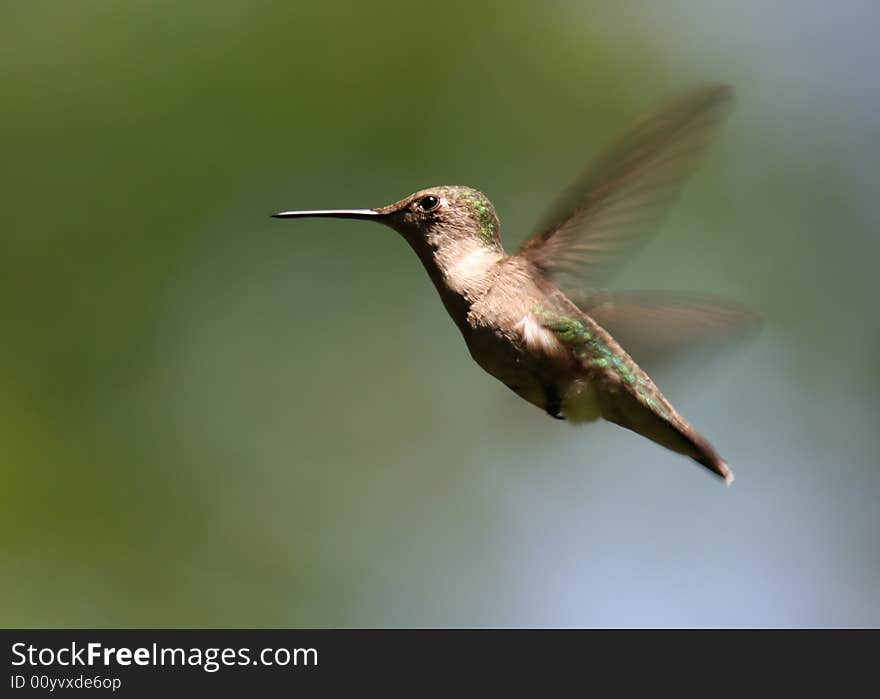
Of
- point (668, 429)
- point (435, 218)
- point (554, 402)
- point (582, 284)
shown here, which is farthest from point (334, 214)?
point (668, 429)

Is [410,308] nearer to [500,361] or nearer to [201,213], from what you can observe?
[201,213]

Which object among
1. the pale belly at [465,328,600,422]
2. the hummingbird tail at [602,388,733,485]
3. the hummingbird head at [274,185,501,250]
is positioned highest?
the hummingbird head at [274,185,501,250]

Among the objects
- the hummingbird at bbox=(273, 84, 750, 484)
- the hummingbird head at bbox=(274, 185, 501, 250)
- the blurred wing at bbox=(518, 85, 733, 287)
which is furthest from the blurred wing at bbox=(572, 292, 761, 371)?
the hummingbird head at bbox=(274, 185, 501, 250)

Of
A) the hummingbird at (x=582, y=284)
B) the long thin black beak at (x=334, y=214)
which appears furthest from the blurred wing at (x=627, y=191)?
the long thin black beak at (x=334, y=214)

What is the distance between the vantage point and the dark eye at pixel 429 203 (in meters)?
2.80

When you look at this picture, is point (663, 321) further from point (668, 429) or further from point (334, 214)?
point (334, 214)

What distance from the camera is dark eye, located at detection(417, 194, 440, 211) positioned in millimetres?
2805

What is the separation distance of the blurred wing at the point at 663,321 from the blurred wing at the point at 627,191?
0.12m

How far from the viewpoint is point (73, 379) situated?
7016 mm

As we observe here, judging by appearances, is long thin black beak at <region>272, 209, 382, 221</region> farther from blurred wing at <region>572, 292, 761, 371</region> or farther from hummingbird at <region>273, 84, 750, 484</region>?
blurred wing at <region>572, 292, 761, 371</region>

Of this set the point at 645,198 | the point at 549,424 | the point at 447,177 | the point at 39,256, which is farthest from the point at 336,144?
the point at 645,198

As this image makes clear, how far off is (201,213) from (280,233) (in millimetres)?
1348

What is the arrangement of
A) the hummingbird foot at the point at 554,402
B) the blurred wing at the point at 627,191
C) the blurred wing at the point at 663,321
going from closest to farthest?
the blurred wing at the point at 627,191 → the blurred wing at the point at 663,321 → the hummingbird foot at the point at 554,402

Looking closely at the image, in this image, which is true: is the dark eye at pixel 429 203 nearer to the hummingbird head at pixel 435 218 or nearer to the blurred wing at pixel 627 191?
the hummingbird head at pixel 435 218
